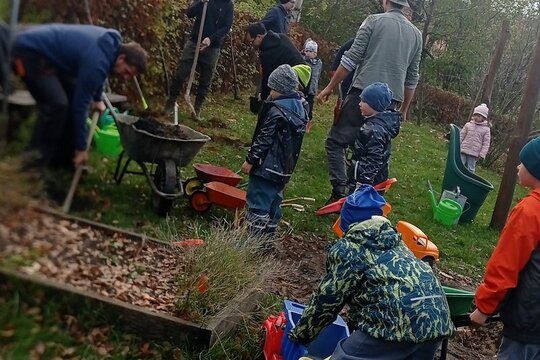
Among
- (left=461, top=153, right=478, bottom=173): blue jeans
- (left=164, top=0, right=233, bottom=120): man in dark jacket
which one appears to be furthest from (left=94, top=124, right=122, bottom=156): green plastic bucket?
(left=461, top=153, right=478, bottom=173): blue jeans

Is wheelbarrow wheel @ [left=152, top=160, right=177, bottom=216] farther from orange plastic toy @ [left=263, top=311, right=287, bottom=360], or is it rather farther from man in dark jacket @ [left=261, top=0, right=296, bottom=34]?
man in dark jacket @ [left=261, top=0, right=296, bottom=34]

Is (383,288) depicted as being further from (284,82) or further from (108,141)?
(284,82)

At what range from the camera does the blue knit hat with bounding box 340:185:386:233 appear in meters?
3.42

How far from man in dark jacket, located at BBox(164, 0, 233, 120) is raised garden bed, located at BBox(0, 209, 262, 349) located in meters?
0.76

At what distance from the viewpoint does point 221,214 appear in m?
5.38

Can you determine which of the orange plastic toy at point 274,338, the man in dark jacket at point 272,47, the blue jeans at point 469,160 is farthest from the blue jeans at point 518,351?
the blue jeans at point 469,160

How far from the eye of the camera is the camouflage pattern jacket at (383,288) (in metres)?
3.03

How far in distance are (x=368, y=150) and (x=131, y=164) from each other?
10.8 ft

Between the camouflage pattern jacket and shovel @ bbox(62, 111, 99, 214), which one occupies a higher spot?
shovel @ bbox(62, 111, 99, 214)

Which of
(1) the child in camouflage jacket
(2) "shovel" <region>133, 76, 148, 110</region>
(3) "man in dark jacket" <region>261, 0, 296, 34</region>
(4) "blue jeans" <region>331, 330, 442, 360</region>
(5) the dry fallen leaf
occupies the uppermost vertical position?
(3) "man in dark jacket" <region>261, 0, 296, 34</region>

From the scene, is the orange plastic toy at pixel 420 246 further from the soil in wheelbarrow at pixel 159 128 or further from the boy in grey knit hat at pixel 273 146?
the soil in wheelbarrow at pixel 159 128

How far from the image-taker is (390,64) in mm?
6109

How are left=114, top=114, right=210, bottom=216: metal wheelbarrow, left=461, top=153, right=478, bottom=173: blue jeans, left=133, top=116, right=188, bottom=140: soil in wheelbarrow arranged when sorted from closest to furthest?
1. left=114, top=114, right=210, bottom=216: metal wheelbarrow
2. left=133, top=116, right=188, bottom=140: soil in wheelbarrow
3. left=461, top=153, right=478, bottom=173: blue jeans

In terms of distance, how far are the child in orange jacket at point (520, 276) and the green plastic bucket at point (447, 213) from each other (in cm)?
464
